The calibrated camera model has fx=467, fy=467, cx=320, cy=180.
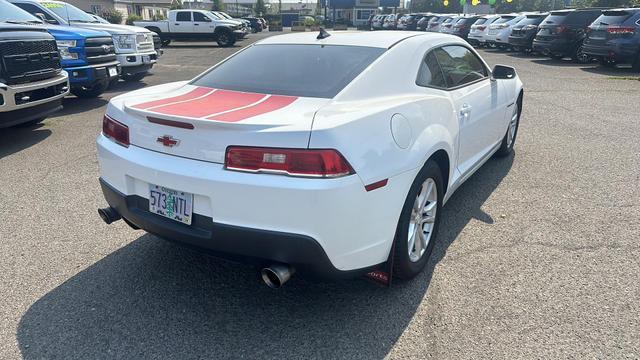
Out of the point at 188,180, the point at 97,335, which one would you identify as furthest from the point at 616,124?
the point at 97,335

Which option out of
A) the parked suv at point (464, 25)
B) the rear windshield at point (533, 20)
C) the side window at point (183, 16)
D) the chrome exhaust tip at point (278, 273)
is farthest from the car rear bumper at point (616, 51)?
the side window at point (183, 16)

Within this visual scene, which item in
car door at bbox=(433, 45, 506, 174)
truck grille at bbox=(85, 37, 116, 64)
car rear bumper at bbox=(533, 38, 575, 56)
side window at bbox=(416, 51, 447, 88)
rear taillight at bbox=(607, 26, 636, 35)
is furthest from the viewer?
car rear bumper at bbox=(533, 38, 575, 56)

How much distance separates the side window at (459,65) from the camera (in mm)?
3695

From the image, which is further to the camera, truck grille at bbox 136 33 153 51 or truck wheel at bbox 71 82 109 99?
truck grille at bbox 136 33 153 51

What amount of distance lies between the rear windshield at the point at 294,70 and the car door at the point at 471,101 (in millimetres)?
832

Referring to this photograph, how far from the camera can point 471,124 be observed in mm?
3846

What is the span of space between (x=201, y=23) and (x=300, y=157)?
25435 mm

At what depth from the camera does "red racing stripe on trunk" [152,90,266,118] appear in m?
2.55

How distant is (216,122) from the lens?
2354mm

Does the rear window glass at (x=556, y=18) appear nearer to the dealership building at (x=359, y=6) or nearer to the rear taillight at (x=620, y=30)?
the rear taillight at (x=620, y=30)

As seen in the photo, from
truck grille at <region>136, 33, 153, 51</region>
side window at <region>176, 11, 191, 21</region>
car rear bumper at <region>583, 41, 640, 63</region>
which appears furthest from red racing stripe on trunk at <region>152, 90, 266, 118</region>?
side window at <region>176, 11, 191, 21</region>

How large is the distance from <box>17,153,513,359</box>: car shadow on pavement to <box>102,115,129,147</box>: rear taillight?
922 mm

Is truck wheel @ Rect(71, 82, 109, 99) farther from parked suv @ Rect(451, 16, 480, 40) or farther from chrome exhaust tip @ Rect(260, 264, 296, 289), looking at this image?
parked suv @ Rect(451, 16, 480, 40)

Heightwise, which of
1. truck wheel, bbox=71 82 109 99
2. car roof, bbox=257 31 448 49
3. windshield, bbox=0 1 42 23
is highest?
windshield, bbox=0 1 42 23
